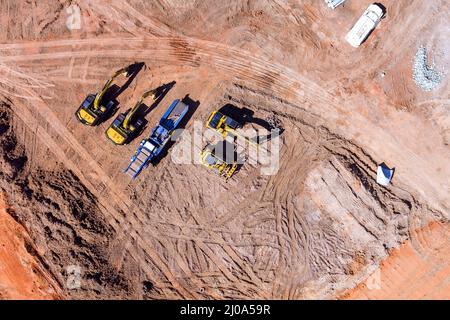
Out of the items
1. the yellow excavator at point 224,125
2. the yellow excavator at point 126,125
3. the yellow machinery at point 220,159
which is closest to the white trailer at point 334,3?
the yellow excavator at point 224,125

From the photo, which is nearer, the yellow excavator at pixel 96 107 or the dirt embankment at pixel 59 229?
the yellow excavator at pixel 96 107

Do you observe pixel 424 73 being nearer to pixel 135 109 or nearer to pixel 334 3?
pixel 334 3
